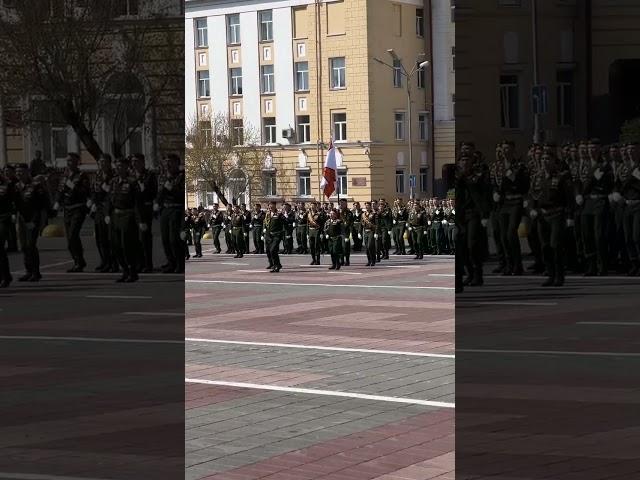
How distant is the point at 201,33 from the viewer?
186 ft

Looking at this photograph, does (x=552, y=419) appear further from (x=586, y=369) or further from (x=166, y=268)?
(x=166, y=268)

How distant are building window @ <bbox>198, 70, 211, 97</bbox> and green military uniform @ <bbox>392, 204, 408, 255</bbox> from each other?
73.8 feet

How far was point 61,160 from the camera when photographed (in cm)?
366

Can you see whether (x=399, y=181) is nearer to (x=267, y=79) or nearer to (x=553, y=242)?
(x=267, y=79)

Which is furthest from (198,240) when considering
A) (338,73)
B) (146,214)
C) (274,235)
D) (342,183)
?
(146,214)

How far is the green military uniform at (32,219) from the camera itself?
3.70m

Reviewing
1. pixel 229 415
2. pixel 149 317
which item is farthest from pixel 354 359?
pixel 149 317

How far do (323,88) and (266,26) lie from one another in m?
4.37

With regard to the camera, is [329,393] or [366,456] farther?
[329,393]

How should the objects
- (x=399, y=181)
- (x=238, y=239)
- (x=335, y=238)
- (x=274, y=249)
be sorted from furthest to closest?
(x=399, y=181), (x=238, y=239), (x=335, y=238), (x=274, y=249)

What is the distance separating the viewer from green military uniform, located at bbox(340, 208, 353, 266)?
33.1 metres

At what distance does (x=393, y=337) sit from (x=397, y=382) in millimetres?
4358

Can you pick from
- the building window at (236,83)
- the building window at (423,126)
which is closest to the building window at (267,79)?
the building window at (236,83)

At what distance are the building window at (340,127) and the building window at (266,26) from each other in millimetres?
5329
